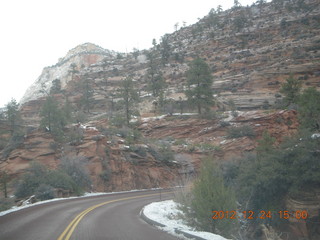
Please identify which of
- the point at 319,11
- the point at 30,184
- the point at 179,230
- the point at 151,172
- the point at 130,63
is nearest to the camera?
the point at 179,230

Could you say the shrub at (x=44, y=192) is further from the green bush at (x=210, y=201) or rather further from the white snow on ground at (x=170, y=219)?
the green bush at (x=210, y=201)

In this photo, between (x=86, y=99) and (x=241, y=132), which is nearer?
(x=241, y=132)

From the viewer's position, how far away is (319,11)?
76.7 m

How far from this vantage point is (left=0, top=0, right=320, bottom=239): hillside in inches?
1222

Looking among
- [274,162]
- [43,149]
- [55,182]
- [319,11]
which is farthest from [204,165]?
[319,11]

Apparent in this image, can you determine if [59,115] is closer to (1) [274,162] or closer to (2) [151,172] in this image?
(2) [151,172]

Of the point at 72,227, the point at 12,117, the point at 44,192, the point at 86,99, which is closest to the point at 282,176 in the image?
the point at 72,227

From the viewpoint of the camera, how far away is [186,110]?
49281mm

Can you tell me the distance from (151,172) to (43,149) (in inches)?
498

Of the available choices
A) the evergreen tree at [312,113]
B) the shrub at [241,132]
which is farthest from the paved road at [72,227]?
the shrub at [241,132]

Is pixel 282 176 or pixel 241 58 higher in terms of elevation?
pixel 241 58

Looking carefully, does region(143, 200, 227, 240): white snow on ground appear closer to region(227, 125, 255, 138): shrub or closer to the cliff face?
region(227, 125, 255, 138): shrub

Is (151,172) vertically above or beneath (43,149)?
beneath

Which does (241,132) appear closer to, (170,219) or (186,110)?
(186,110)
